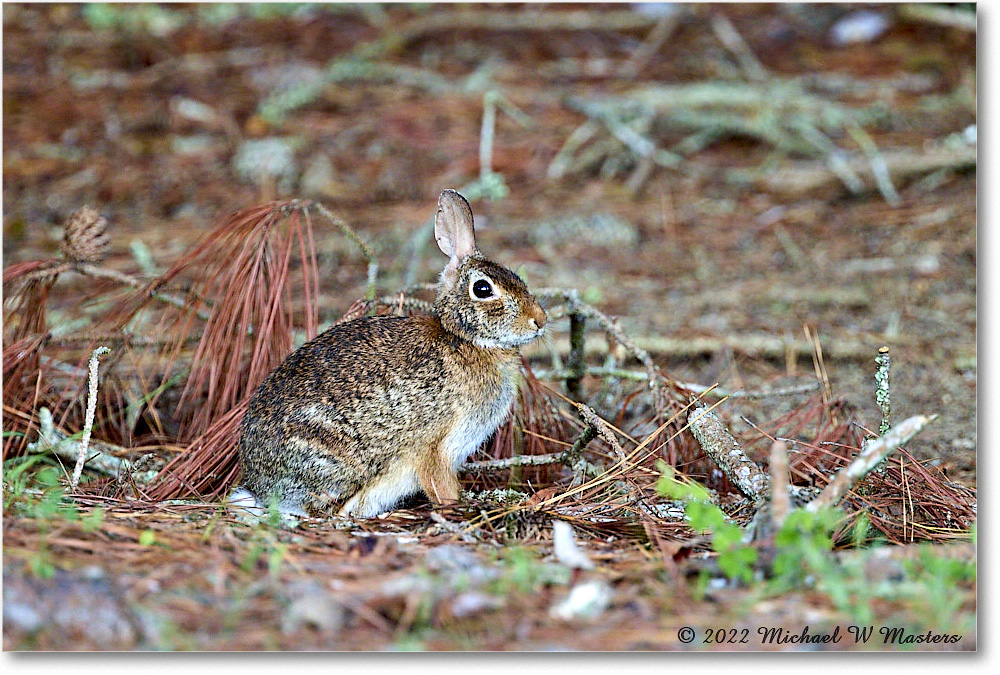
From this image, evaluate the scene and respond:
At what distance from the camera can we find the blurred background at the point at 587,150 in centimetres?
587

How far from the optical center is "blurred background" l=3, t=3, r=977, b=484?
5.87 m

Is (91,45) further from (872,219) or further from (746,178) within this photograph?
(872,219)

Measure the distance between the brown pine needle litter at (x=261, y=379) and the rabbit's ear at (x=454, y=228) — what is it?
0.39 meters

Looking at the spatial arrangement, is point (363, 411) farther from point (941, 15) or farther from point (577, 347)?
point (941, 15)

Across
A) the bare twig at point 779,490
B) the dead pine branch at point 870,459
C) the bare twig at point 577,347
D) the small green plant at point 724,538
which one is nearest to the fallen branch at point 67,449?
the bare twig at point 577,347

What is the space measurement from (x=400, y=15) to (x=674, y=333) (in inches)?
182

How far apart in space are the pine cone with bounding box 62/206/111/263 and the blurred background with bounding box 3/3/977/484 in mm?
838

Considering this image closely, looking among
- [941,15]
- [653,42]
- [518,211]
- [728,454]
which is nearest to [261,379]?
[728,454]

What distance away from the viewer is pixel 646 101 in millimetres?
7477

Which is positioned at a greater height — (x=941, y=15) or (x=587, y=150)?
(x=941, y=15)

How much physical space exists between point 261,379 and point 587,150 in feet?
13.3

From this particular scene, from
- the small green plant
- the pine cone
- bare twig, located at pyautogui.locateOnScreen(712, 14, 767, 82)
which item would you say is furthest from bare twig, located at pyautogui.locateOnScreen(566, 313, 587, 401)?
bare twig, located at pyautogui.locateOnScreen(712, 14, 767, 82)

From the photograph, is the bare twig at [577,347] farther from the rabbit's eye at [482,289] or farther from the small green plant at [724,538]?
the small green plant at [724,538]

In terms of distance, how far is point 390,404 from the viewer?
3.61m
